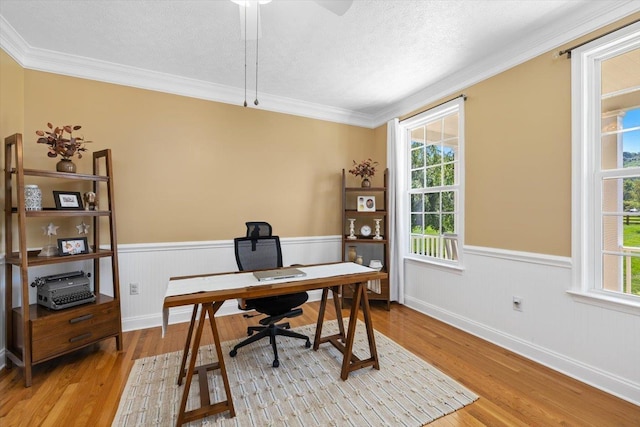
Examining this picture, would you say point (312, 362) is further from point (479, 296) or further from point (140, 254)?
point (140, 254)

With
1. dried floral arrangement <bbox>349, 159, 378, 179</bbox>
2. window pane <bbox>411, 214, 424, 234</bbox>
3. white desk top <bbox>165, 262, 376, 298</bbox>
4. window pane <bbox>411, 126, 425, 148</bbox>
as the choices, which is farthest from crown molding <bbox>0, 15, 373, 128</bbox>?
white desk top <bbox>165, 262, 376, 298</bbox>

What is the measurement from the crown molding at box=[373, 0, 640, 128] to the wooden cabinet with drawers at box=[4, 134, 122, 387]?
3316 millimetres

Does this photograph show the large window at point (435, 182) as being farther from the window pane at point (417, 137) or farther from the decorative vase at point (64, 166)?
the decorative vase at point (64, 166)

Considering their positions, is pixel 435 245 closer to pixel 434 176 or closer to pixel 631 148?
pixel 434 176

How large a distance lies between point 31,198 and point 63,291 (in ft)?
2.46

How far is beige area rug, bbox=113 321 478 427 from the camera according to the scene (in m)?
1.67

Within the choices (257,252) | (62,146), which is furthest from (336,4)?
(62,146)

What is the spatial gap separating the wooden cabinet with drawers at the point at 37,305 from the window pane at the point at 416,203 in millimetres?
3320

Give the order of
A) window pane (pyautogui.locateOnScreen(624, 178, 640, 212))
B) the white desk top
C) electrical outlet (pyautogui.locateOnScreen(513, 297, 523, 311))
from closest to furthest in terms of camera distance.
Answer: the white desk top, window pane (pyautogui.locateOnScreen(624, 178, 640, 212)), electrical outlet (pyautogui.locateOnScreen(513, 297, 523, 311))

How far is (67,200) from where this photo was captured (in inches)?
93.3

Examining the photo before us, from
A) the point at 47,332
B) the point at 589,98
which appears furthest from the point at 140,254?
the point at 589,98

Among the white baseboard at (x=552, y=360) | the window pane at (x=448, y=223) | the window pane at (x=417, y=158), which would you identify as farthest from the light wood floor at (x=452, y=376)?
the window pane at (x=417, y=158)

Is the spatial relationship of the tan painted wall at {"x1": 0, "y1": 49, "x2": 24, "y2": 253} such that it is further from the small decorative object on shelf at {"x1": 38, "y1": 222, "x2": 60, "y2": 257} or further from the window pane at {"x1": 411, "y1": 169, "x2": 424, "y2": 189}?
the window pane at {"x1": 411, "y1": 169, "x2": 424, "y2": 189}

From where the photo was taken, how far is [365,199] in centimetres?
390
